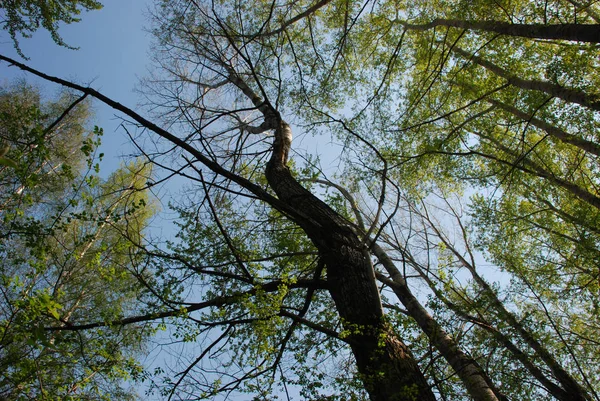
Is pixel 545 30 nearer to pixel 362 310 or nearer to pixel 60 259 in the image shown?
pixel 362 310

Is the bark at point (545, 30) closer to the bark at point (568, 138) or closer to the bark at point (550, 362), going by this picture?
the bark at point (568, 138)

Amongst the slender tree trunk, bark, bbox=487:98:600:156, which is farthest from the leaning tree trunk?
bark, bbox=487:98:600:156

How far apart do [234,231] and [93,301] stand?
4.72m

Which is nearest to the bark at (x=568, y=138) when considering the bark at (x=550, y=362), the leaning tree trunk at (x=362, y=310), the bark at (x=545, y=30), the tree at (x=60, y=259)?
the bark at (x=545, y=30)

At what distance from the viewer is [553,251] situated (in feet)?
22.3

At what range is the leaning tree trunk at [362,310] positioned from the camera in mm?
2326

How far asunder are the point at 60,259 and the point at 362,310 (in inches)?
341

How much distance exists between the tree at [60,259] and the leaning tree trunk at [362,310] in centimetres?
157

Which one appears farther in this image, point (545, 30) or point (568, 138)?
point (568, 138)

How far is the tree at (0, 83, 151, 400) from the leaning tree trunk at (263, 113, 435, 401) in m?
1.57

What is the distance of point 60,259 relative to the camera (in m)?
8.38

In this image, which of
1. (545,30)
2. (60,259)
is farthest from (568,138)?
(60,259)

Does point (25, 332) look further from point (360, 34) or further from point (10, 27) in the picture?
point (360, 34)

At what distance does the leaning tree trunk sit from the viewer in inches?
91.6
